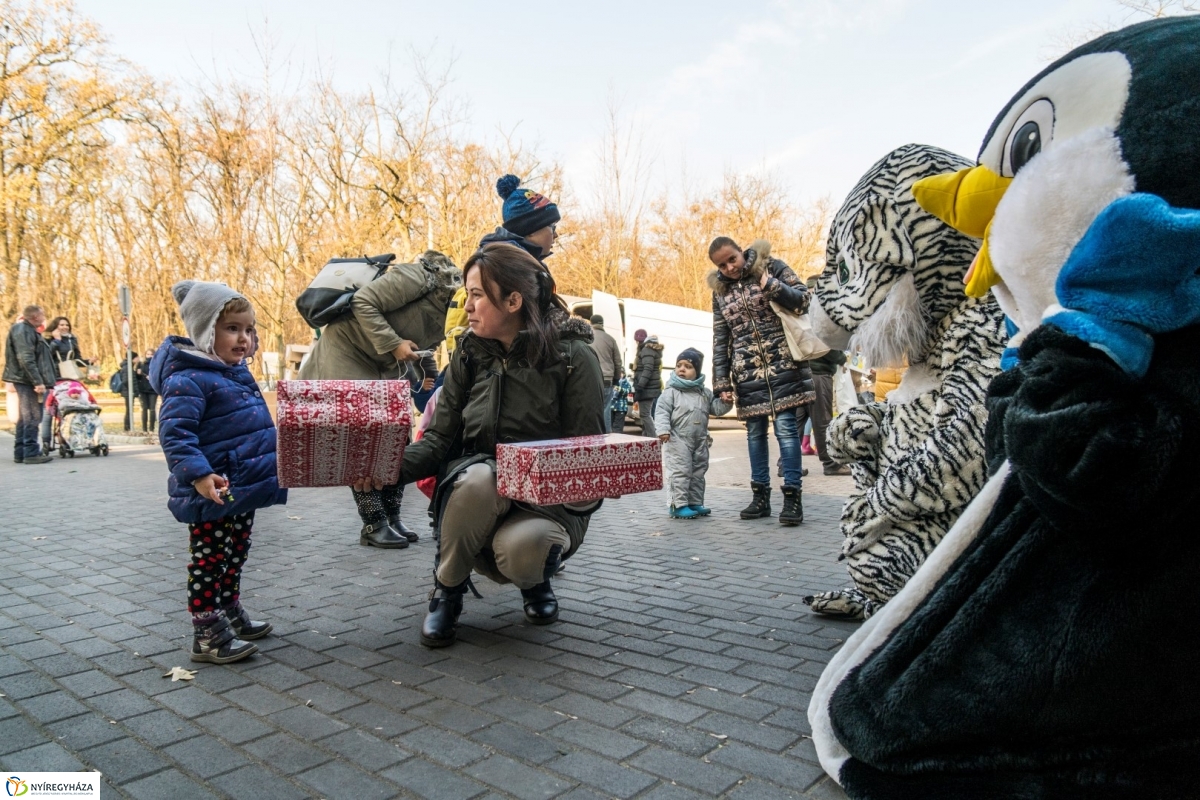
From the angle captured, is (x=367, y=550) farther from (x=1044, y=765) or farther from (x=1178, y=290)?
(x=1178, y=290)

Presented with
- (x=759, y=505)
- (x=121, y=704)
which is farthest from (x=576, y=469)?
(x=759, y=505)

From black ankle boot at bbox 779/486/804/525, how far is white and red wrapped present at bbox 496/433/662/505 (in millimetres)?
3140

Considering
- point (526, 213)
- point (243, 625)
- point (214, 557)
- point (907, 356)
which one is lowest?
point (243, 625)

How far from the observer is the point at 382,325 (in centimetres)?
510

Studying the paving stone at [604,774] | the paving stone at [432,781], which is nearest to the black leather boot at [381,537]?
the paving stone at [432,781]

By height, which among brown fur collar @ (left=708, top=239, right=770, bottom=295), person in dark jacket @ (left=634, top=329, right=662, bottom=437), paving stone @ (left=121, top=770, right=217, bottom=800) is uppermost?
brown fur collar @ (left=708, top=239, right=770, bottom=295)

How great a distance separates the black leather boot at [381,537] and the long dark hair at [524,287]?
233 cm

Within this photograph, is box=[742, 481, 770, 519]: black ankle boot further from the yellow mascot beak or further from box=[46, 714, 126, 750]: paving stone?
box=[46, 714, 126, 750]: paving stone

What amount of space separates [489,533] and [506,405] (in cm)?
53

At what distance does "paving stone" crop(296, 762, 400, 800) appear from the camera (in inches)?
86.7

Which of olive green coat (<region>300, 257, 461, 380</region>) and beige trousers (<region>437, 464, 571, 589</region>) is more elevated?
olive green coat (<region>300, 257, 461, 380</region>)

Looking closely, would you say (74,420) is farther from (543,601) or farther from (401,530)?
(543,601)

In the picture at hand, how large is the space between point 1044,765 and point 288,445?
7.49 ft

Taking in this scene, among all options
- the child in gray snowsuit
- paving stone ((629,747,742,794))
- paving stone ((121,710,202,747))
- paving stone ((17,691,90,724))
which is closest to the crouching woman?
paving stone ((121,710,202,747))
